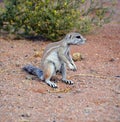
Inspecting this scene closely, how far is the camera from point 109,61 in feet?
30.1

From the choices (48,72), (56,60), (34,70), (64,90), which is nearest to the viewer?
(64,90)

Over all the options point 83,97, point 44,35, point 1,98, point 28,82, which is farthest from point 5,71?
point 44,35

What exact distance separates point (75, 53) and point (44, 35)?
74.2 inches

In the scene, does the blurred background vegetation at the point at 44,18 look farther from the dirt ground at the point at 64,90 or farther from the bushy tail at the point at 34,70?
the bushy tail at the point at 34,70

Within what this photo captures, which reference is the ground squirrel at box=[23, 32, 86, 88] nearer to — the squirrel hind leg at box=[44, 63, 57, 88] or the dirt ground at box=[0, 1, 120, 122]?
the squirrel hind leg at box=[44, 63, 57, 88]

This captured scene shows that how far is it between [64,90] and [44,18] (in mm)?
3863

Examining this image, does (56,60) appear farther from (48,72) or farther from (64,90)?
(64,90)

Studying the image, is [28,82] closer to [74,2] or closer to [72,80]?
[72,80]

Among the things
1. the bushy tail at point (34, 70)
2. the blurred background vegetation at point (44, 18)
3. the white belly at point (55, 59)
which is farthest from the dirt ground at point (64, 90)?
the blurred background vegetation at point (44, 18)

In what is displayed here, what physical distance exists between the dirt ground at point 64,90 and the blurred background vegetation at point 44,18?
0.75 metres

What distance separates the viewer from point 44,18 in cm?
1078

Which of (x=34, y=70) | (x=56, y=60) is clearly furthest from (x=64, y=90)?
(x=34, y=70)

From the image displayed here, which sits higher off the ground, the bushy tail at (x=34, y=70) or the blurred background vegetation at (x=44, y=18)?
the blurred background vegetation at (x=44, y=18)

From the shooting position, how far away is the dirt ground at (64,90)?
20.0ft
